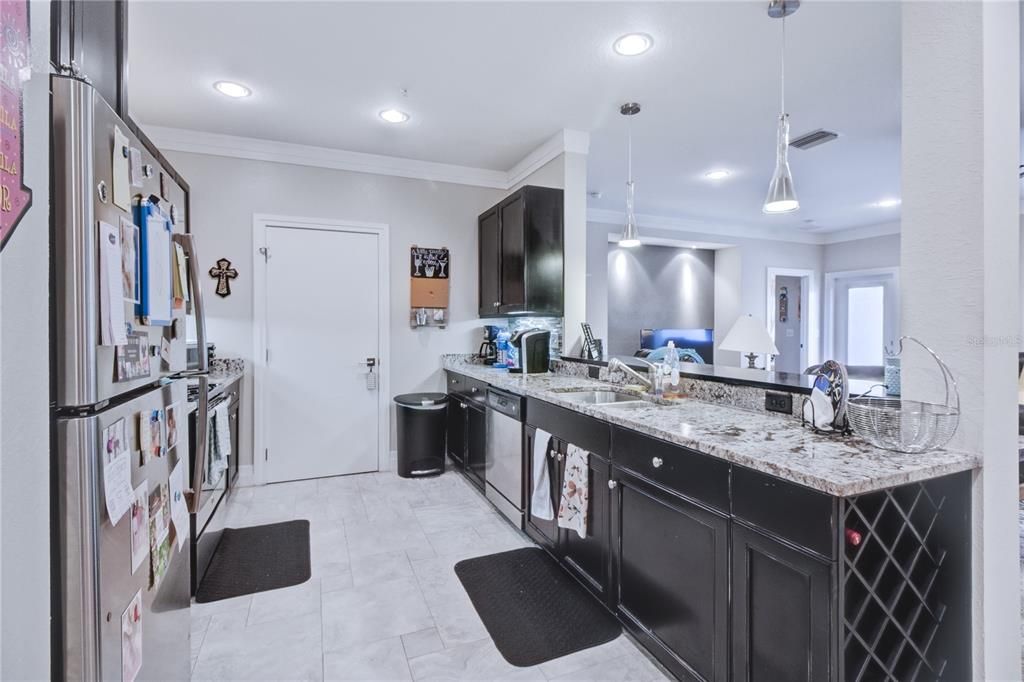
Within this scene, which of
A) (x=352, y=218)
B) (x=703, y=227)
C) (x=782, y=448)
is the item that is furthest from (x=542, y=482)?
(x=703, y=227)

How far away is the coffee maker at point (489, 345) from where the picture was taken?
436 cm

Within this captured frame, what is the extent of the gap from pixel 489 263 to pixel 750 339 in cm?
219

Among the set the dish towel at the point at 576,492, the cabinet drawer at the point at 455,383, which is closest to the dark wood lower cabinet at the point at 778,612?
the dish towel at the point at 576,492

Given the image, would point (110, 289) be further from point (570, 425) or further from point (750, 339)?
point (750, 339)

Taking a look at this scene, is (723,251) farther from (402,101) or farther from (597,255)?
(402,101)

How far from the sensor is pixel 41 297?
824 mm

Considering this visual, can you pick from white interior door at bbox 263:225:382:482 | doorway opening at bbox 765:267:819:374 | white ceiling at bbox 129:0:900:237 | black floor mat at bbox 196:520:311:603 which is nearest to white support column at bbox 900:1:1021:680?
white ceiling at bbox 129:0:900:237

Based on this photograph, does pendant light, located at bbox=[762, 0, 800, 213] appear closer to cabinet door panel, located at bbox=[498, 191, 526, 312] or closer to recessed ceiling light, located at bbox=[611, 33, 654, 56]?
recessed ceiling light, located at bbox=[611, 33, 654, 56]

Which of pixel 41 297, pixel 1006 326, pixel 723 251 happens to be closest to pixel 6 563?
pixel 41 297

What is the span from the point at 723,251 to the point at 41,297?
756 centimetres

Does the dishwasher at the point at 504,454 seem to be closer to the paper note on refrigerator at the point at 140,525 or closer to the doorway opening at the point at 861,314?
the paper note on refrigerator at the point at 140,525

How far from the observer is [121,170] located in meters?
1.05

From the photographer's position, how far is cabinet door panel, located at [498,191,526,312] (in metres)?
3.61

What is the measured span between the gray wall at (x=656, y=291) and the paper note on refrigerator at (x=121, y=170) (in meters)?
5.70
